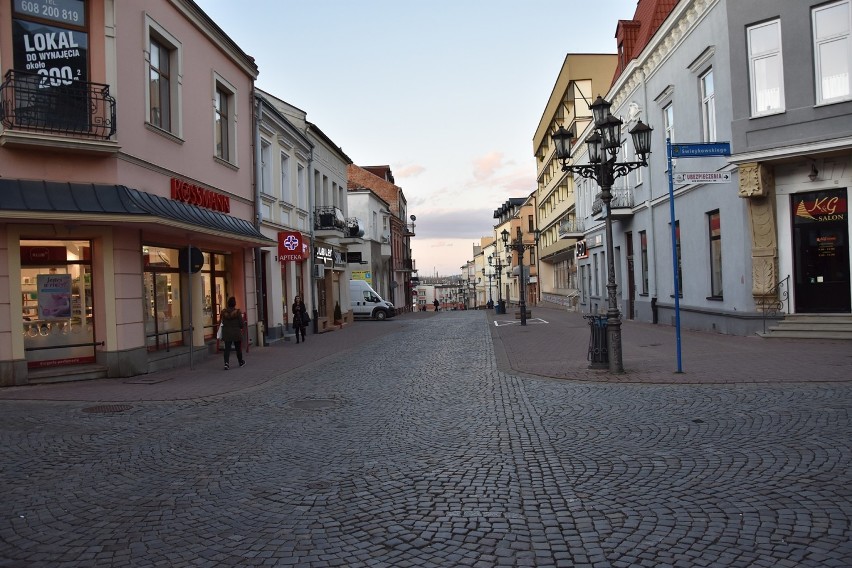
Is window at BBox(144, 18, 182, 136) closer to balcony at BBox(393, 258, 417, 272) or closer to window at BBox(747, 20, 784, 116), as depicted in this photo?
window at BBox(747, 20, 784, 116)

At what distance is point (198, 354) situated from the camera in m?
15.8

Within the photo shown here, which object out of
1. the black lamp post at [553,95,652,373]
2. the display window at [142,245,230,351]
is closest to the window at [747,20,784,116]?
the black lamp post at [553,95,652,373]

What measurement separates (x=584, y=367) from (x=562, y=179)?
3523 cm

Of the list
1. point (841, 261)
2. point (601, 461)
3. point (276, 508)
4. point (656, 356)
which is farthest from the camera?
point (841, 261)

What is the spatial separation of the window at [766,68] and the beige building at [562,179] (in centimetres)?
2207

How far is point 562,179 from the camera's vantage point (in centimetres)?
4591

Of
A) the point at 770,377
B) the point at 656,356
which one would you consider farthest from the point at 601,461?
the point at 656,356

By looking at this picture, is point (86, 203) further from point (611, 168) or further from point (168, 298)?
point (611, 168)

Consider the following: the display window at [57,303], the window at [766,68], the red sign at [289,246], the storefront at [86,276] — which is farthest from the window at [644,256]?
the display window at [57,303]

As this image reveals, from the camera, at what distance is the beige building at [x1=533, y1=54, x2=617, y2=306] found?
40906 millimetres

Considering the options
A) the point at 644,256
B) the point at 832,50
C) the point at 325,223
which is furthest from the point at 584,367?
the point at 325,223

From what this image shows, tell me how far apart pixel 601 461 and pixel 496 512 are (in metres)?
1.67

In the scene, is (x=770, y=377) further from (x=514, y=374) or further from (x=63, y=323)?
(x=63, y=323)

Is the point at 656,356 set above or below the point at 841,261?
below
